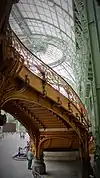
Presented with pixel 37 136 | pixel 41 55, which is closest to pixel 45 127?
pixel 37 136

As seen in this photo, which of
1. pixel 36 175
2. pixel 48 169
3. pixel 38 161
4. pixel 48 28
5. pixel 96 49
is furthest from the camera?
pixel 48 28

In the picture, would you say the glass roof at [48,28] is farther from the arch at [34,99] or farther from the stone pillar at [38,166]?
the arch at [34,99]

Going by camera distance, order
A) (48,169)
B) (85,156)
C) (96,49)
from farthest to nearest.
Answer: (48,169) < (85,156) < (96,49)

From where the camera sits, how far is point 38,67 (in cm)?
882

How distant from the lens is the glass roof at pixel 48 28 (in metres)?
21.9

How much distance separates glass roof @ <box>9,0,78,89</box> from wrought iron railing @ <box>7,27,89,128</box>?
8690 mm

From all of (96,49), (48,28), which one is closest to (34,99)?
(96,49)

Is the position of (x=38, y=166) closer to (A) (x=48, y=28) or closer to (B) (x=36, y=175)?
(B) (x=36, y=175)

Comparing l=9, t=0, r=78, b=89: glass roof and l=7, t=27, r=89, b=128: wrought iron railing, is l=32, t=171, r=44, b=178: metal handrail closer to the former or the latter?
l=7, t=27, r=89, b=128: wrought iron railing

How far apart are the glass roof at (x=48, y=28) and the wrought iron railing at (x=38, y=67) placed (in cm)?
869

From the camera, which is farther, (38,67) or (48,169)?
(48,169)

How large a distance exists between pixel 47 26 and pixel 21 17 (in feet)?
10.2

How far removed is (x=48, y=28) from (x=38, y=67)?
61.4 ft

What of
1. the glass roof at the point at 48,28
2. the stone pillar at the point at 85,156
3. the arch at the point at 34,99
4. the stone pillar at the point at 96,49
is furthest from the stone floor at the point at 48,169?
the stone pillar at the point at 96,49
